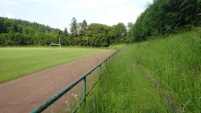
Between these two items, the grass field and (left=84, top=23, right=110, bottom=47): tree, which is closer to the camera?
the grass field

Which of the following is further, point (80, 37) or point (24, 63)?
point (80, 37)

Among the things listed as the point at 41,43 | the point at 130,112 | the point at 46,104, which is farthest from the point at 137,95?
the point at 41,43

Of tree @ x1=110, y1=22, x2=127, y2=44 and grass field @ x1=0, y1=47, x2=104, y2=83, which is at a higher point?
tree @ x1=110, y1=22, x2=127, y2=44

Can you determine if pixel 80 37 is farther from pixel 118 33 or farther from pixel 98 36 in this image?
pixel 118 33

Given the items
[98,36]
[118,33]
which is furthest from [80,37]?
[118,33]

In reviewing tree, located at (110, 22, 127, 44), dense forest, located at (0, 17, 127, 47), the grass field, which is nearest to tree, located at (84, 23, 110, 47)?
dense forest, located at (0, 17, 127, 47)

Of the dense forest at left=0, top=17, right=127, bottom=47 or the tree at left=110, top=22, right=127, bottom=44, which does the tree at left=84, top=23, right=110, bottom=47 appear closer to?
the dense forest at left=0, top=17, right=127, bottom=47

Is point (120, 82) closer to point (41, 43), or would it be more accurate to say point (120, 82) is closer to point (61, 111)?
point (61, 111)

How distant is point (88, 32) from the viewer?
114125mm

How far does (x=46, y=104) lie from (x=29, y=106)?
4.78 metres

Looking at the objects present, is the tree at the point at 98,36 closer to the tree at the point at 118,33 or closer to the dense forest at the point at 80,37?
the dense forest at the point at 80,37

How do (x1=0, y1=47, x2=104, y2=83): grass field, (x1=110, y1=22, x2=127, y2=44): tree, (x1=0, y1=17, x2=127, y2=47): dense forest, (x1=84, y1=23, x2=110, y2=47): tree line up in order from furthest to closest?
1. (x1=110, y1=22, x2=127, y2=44): tree
2. (x1=0, y1=17, x2=127, y2=47): dense forest
3. (x1=84, y1=23, x2=110, y2=47): tree
4. (x1=0, y1=47, x2=104, y2=83): grass field

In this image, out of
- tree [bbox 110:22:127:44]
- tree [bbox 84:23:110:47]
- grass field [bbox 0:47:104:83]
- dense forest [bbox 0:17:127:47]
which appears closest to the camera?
grass field [bbox 0:47:104:83]

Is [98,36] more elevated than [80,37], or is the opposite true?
[98,36]
